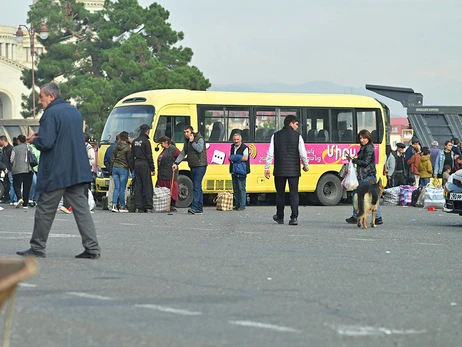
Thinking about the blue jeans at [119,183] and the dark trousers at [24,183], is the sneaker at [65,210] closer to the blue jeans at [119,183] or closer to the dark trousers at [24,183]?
the blue jeans at [119,183]

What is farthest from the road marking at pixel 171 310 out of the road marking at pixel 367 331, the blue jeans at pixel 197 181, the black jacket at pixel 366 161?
the blue jeans at pixel 197 181

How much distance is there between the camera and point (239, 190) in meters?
27.5

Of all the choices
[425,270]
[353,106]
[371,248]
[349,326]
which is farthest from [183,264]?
[353,106]

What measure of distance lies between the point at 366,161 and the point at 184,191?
30.5ft

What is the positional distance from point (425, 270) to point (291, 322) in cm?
426

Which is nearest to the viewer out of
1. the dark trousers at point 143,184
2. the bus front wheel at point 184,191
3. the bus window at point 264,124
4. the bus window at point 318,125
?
the dark trousers at point 143,184

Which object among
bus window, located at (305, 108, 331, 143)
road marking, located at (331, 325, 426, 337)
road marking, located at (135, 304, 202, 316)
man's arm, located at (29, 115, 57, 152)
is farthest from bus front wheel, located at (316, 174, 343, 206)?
road marking, located at (331, 325, 426, 337)

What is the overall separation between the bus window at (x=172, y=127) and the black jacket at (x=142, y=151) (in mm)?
3391

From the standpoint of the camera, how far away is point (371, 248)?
1502 centimetres

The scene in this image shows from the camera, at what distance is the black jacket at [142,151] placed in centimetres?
2550

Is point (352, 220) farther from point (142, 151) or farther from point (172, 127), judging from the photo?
point (172, 127)

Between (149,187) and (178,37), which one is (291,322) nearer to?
(149,187)

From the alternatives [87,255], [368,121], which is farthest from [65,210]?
[87,255]

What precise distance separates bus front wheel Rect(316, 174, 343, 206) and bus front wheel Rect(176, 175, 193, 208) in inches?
157
